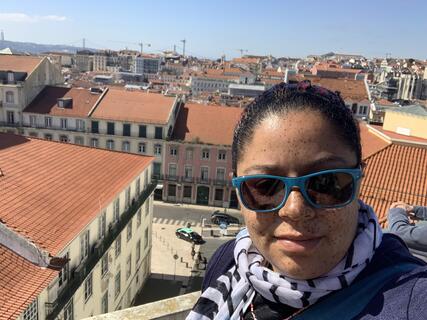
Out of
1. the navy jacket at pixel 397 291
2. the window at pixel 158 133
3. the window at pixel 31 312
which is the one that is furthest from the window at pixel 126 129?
the navy jacket at pixel 397 291

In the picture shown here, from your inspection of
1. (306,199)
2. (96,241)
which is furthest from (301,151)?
(96,241)

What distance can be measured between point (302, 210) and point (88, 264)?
678 inches

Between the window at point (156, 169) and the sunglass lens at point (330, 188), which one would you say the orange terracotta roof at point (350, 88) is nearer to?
the window at point (156, 169)

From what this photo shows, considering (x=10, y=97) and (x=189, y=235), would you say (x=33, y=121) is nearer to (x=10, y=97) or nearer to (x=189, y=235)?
(x=10, y=97)

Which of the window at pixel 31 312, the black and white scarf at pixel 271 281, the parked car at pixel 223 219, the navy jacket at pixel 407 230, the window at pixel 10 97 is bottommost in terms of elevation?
the parked car at pixel 223 219

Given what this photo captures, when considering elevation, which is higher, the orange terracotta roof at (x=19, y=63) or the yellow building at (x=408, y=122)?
the orange terracotta roof at (x=19, y=63)

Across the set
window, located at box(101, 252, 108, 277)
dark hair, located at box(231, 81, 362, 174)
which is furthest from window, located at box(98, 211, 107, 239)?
dark hair, located at box(231, 81, 362, 174)

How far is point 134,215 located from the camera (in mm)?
24312

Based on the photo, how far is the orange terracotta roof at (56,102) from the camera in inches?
1827

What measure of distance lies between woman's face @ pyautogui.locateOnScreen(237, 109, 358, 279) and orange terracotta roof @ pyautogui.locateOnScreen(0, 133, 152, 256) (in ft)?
43.1

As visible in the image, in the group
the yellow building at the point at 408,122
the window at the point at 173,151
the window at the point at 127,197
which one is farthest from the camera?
the window at the point at 173,151

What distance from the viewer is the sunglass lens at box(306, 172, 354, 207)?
2.27 meters

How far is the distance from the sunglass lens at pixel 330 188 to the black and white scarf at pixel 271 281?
0.25 m

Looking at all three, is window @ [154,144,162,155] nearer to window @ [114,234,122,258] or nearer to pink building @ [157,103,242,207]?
pink building @ [157,103,242,207]
